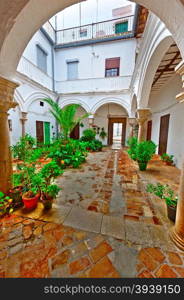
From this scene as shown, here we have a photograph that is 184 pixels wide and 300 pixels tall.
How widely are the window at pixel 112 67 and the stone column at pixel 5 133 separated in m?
10.5

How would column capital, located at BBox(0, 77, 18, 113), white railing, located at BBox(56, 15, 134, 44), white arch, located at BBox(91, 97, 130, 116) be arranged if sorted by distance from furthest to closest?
1. white railing, located at BBox(56, 15, 134, 44)
2. white arch, located at BBox(91, 97, 130, 116)
3. column capital, located at BBox(0, 77, 18, 113)

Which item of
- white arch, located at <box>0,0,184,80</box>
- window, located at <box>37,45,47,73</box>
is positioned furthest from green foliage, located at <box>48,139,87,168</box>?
window, located at <box>37,45,47,73</box>

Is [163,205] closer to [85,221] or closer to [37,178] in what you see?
[85,221]

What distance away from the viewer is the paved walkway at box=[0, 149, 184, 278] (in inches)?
54.5

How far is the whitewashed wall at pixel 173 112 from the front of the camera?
524 centimetres

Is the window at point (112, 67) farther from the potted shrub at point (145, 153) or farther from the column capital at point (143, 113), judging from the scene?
the potted shrub at point (145, 153)

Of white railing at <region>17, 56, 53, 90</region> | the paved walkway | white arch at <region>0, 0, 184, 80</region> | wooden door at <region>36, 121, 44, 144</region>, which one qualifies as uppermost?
white railing at <region>17, 56, 53, 90</region>

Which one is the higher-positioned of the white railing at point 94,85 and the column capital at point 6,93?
the white railing at point 94,85

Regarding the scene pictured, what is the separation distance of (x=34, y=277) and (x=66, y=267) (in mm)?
338

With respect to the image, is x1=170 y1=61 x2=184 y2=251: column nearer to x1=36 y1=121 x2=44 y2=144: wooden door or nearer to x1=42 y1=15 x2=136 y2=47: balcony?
x1=36 y1=121 x2=44 y2=144: wooden door

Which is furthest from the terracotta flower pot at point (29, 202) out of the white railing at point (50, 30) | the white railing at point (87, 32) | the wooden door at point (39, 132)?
the white railing at point (87, 32)

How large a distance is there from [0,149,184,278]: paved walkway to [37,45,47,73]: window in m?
10.8

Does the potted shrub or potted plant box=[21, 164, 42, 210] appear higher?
the potted shrub

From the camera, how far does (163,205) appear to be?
2611mm
